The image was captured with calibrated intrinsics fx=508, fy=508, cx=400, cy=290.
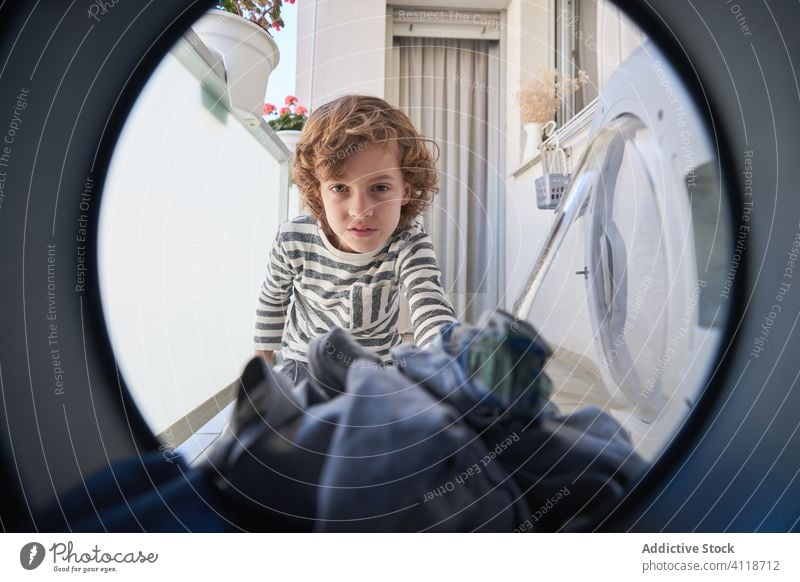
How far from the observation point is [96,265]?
0.28 m

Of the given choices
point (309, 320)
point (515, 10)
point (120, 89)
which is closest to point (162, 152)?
point (120, 89)

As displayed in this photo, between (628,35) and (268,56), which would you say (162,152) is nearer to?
(268,56)

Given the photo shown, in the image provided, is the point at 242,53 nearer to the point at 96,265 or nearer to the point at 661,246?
the point at 96,265

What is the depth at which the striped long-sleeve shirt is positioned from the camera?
1.25 ft

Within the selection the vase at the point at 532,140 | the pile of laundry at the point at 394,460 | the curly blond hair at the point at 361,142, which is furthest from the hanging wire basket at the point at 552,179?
the pile of laundry at the point at 394,460

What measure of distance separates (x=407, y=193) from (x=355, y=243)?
2.2 inches

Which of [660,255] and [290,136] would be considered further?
[290,136]

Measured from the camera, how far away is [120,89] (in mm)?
279

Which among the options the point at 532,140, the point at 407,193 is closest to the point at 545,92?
the point at 532,140

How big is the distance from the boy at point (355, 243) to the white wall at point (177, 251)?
3cm

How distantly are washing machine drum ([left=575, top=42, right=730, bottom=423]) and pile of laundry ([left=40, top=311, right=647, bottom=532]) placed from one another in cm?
6

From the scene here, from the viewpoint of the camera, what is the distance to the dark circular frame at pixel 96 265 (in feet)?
0.88

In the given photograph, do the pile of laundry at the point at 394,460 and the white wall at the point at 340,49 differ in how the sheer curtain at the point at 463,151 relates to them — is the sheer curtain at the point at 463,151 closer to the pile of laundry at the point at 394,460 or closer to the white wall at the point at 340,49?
the white wall at the point at 340,49

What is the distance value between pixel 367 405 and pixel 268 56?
0.26 metres
